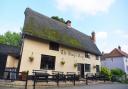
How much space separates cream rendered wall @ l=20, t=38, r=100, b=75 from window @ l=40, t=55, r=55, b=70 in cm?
43

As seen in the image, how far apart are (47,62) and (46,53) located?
41.4 inches

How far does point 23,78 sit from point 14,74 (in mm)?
916

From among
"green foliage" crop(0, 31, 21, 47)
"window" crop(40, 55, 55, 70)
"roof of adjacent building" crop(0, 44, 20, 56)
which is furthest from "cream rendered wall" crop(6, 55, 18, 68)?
"green foliage" crop(0, 31, 21, 47)

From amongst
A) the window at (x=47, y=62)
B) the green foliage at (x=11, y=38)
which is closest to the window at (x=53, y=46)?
the window at (x=47, y=62)

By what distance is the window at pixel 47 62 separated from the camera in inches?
684

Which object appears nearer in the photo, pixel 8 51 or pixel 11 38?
pixel 8 51

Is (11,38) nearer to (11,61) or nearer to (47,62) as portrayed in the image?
(11,61)

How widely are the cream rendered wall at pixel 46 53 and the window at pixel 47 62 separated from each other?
43cm

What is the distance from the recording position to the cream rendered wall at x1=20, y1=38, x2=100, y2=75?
15757 millimetres

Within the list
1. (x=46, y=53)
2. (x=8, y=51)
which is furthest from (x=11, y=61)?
(x=46, y=53)

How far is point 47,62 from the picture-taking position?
17.7m

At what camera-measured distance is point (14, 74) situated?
42.8 ft

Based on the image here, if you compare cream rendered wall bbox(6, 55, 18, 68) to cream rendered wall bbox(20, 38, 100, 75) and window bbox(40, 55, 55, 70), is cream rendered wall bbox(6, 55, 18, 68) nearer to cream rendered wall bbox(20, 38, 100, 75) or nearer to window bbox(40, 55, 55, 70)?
cream rendered wall bbox(20, 38, 100, 75)

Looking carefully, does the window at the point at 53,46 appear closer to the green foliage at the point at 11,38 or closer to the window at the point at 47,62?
the window at the point at 47,62
